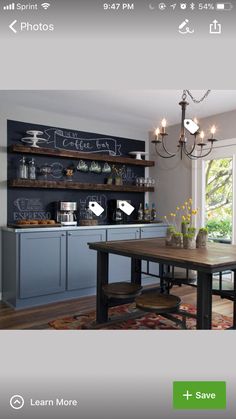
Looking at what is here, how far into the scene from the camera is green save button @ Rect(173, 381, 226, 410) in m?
0.59

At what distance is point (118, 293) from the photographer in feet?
7.68

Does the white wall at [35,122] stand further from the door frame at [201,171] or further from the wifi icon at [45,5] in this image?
the wifi icon at [45,5]

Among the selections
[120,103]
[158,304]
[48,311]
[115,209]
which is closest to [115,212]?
[115,209]

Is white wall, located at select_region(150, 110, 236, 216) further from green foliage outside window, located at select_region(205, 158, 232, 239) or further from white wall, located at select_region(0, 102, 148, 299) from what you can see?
white wall, located at select_region(0, 102, 148, 299)

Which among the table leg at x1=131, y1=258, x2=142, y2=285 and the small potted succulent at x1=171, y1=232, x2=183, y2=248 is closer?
the small potted succulent at x1=171, y1=232, x2=183, y2=248

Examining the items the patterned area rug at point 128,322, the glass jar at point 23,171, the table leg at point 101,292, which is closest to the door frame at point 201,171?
the patterned area rug at point 128,322

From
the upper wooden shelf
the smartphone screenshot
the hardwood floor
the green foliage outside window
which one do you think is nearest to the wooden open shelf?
the smartphone screenshot

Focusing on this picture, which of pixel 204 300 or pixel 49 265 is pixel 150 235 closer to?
pixel 49 265

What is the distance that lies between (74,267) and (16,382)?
2905mm

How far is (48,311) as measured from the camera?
3068 millimetres

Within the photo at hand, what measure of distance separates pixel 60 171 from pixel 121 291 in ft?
6.54

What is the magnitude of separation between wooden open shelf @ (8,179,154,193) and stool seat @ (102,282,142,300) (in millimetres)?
1524

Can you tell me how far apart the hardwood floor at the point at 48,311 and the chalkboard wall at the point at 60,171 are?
101cm

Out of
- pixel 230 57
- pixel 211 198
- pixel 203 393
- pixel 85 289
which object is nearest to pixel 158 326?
pixel 85 289
